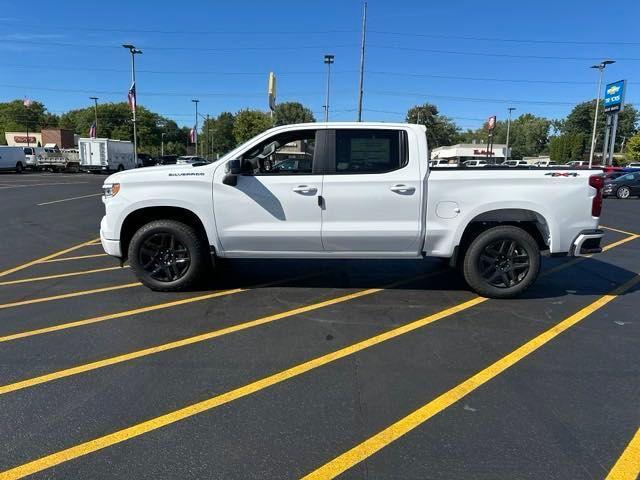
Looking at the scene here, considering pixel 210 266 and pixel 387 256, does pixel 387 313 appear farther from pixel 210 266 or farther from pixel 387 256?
pixel 210 266

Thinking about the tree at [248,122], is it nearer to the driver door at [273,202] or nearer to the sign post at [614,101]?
the sign post at [614,101]

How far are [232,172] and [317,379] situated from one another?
2.64 meters

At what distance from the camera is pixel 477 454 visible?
275 cm

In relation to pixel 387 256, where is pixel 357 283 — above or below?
below

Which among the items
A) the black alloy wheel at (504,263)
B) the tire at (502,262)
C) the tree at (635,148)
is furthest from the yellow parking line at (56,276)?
the tree at (635,148)

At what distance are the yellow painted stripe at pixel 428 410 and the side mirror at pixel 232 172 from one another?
10.5ft

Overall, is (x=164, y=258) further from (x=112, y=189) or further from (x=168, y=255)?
(x=112, y=189)

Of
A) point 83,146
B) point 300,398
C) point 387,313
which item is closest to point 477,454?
point 300,398

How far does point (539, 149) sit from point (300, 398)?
510ft

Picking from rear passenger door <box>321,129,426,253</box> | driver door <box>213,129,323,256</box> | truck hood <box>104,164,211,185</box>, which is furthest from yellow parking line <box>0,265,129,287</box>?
rear passenger door <box>321,129,426,253</box>

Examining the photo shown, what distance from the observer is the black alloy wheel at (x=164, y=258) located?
576 cm

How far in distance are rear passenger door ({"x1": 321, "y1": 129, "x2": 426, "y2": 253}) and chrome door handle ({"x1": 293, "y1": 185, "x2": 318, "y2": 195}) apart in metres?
0.11

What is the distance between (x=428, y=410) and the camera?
3.21m

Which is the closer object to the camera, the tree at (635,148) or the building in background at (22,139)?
the tree at (635,148)
